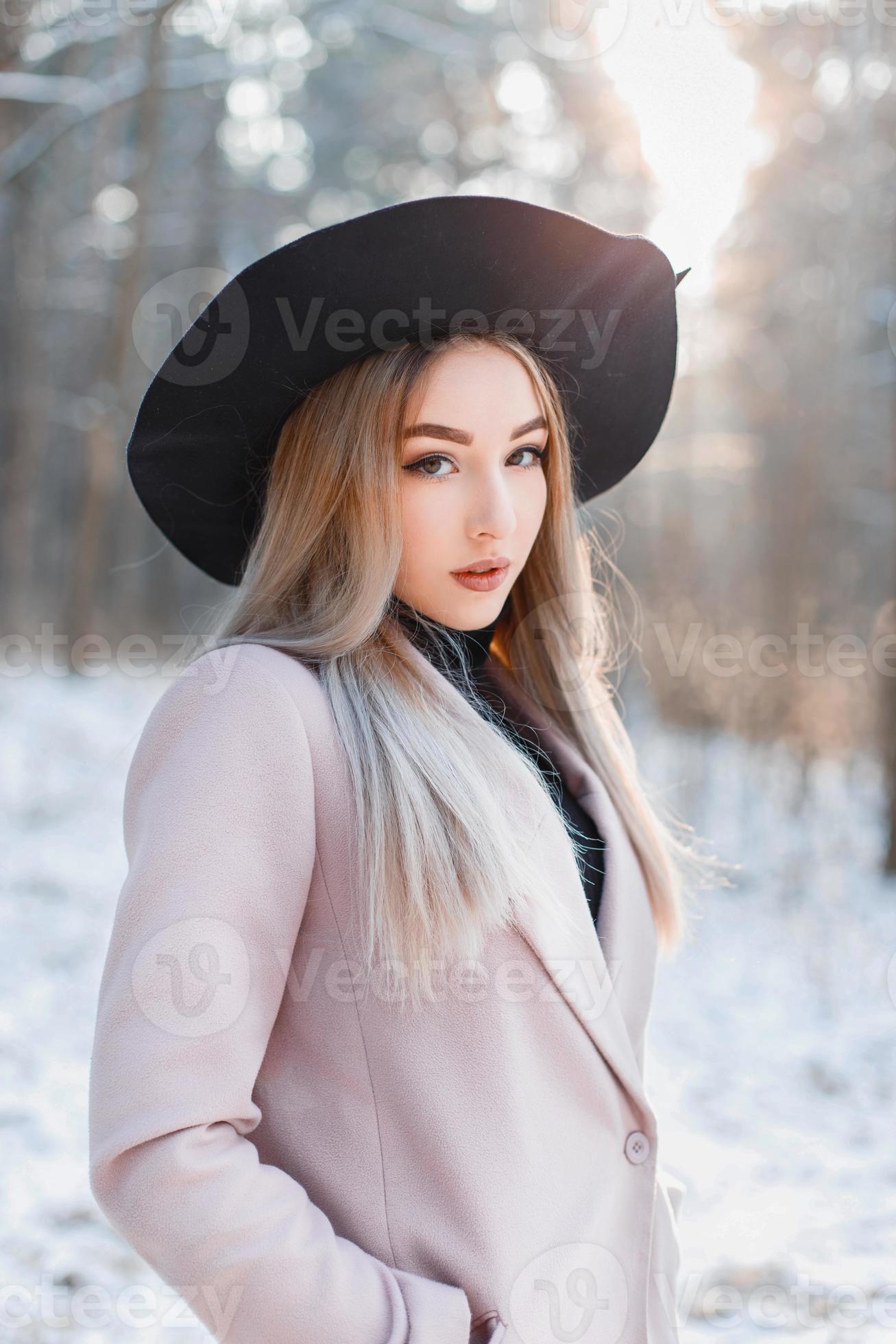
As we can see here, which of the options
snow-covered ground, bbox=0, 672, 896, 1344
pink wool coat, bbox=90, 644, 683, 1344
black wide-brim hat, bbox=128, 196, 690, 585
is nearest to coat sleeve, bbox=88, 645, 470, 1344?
pink wool coat, bbox=90, 644, 683, 1344

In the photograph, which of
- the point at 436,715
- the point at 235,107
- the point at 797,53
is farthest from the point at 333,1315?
the point at 235,107

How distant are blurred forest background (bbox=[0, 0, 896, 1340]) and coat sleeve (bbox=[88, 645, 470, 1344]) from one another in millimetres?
1305

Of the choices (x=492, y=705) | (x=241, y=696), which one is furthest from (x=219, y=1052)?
(x=492, y=705)

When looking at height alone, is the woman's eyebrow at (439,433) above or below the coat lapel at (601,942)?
above

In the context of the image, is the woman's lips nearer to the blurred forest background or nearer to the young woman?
the young woman

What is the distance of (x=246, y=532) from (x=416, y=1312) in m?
1.36

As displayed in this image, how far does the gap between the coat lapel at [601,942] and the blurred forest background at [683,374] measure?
4.10 ft

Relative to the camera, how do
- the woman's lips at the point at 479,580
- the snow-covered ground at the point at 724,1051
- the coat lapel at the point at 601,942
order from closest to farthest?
1. the coat lapel at the point at 601,942
2. the woman's lips at the point at 479,580
3. the snow-covered ground at the point at 724,1051

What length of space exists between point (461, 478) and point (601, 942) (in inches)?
29.6

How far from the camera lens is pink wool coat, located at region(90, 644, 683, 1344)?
1.13 metres

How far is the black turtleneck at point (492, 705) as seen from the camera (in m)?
1.67

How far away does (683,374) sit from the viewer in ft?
36.1

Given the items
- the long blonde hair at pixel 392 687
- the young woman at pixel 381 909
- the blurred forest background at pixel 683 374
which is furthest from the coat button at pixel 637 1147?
the blurred forest background at pixel 683 374

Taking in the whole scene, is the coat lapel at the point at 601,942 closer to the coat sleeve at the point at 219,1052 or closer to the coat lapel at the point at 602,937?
the coat lapel at the point at 602,937
